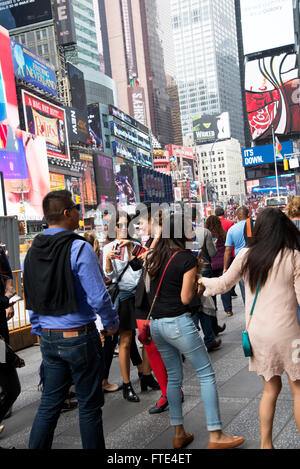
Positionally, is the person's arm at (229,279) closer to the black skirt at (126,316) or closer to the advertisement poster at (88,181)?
the black skirt at (126,316)

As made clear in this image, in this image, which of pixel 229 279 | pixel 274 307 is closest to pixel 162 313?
pixel 229 279

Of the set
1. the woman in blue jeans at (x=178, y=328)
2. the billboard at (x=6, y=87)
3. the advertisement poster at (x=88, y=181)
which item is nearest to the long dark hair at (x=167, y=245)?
the woman in blue jeans at (x=178, y=328)

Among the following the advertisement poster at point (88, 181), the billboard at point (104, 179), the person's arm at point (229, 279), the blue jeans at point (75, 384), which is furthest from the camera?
the billboard at point (104, 179)

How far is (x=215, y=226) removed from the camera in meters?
8.43

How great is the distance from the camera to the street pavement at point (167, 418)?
3.82 m

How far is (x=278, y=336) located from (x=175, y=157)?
176 meters

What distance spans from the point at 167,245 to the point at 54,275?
0.96 meters

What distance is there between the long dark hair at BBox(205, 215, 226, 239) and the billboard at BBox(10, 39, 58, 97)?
6976 centimetres

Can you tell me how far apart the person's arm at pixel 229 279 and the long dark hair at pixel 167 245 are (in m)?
0.38

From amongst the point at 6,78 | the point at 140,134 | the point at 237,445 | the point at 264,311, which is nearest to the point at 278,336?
the point at 264,311

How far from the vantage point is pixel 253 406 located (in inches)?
171

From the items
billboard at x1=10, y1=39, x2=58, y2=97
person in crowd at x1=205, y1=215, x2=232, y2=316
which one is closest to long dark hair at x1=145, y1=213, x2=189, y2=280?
person in crowd at x1=205, y1=215, x2=232, y2=316

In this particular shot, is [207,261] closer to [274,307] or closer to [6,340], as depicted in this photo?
[6,340]

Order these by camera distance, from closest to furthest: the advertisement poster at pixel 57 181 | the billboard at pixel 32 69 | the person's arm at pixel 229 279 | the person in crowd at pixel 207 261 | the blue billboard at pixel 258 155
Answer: the person's arm at pixel 229 279
the person in crowd at pixel 207 261
the blue billboard at pixel 258 155
the billboard at pixel 32 69
the advertisement poster at pixel 57 181
